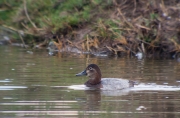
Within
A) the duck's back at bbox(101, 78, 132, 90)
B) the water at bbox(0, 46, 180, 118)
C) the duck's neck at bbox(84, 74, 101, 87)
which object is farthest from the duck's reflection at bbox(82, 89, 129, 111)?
the duck's neck at bbox(84, 74, 101, 87)

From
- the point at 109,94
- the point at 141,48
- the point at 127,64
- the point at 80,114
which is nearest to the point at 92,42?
the point at 141,48

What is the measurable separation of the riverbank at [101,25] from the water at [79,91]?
1.25 metres

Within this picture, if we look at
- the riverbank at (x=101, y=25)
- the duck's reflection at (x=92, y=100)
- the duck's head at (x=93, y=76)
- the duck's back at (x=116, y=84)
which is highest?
the riverbank at (x=101, y=25)

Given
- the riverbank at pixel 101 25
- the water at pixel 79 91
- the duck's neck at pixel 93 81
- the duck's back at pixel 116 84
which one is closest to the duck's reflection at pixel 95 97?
the water at pixel 79 91

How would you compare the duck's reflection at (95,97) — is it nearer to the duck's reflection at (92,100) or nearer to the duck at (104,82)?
the duck's reflection at (92,100)

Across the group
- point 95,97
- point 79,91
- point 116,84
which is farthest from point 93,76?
point 95,97

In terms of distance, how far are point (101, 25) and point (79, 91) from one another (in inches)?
294

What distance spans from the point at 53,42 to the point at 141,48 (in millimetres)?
3335

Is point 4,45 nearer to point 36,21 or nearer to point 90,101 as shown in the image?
point 36,21

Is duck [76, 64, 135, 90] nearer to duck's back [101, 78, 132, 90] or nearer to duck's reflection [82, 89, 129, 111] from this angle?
duck's back [101, 78, 132, 90]

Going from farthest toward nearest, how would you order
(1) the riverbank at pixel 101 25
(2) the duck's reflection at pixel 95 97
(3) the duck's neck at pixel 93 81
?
(1) the riverbank at pixel 101 25
(3) the duck's neck at pixel 93 81
(2) the duck's reflection at pixel 95 97

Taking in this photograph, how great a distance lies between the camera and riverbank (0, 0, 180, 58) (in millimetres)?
18539

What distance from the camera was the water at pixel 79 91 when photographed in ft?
31.2

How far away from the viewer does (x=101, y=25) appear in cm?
1909
